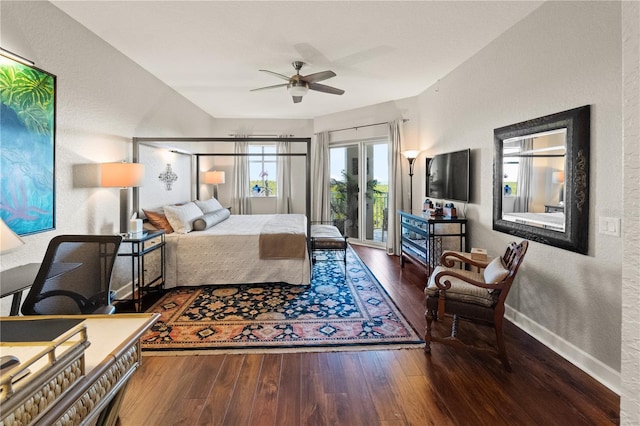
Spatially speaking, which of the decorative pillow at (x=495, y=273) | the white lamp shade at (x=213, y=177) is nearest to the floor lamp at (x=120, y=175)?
the white lamp shade at (x=213, y=177)

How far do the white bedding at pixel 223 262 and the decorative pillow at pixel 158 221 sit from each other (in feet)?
0.52

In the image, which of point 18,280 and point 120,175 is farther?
point 120,175

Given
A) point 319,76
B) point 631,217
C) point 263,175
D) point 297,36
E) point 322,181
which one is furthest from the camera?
point 263,175

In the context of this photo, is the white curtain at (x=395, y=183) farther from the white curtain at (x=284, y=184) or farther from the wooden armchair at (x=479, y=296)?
the wooden armchair at (x=479, y=296)

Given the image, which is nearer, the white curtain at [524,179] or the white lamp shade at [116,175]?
the white curtain at [524,179]

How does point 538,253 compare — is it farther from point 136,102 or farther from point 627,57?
point 136,102

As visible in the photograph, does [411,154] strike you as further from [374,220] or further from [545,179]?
[545,179]

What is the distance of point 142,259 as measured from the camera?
10.6ft

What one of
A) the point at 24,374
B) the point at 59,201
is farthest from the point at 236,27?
the point at 24,374

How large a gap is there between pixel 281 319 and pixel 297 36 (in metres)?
2.78

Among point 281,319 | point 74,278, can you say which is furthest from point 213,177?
point 74,278

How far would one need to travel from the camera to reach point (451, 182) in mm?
4086

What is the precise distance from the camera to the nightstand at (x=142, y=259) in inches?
121

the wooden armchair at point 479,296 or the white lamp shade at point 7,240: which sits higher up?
the white lamp shade at point 7,240
